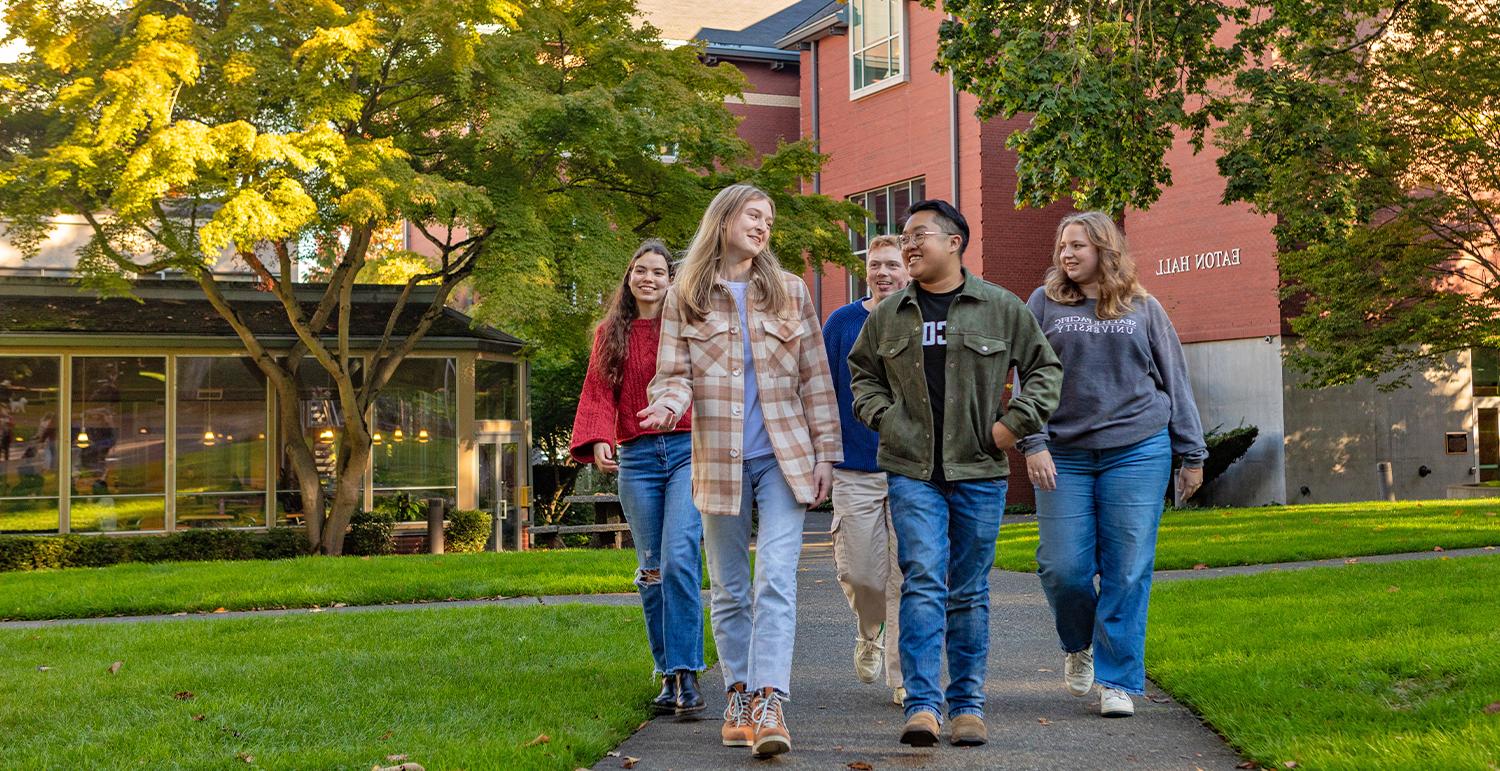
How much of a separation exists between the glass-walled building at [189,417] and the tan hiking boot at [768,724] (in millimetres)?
18681

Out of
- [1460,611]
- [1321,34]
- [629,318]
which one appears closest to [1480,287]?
[1321,34]

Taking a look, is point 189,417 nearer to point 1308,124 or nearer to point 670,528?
point 1308,124

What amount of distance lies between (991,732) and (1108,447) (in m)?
1.21

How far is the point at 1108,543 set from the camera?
593 centimetres

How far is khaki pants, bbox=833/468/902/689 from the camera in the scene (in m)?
6.20

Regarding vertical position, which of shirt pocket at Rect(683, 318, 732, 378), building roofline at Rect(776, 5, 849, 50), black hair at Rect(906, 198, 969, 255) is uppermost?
building roofline at Rect(776, 5, 849, 50)

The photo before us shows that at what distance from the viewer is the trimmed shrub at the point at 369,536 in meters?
22.8

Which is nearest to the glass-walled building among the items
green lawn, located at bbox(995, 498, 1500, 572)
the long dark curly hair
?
green lawn, located at bbox(995, 498, 1500, 572)

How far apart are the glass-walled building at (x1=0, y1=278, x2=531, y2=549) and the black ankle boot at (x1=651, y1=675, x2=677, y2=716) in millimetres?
17600

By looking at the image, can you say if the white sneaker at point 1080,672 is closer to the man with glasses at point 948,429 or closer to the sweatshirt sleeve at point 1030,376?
the man with glasses at point 948,429

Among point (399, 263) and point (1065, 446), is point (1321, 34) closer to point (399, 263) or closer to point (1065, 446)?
point (1065, 446)

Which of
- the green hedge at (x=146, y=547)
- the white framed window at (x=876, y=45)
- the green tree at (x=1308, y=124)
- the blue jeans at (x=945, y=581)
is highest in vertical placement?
the white framed window at (x=876, y=45)

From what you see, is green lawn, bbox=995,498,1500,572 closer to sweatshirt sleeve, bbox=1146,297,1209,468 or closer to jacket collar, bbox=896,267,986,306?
sweatshirt sleeve, bbox=1146,297,1209,468

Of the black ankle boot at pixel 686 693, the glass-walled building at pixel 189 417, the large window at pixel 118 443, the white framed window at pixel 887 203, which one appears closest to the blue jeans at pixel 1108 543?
the black ankle boot at pixel 686 693
